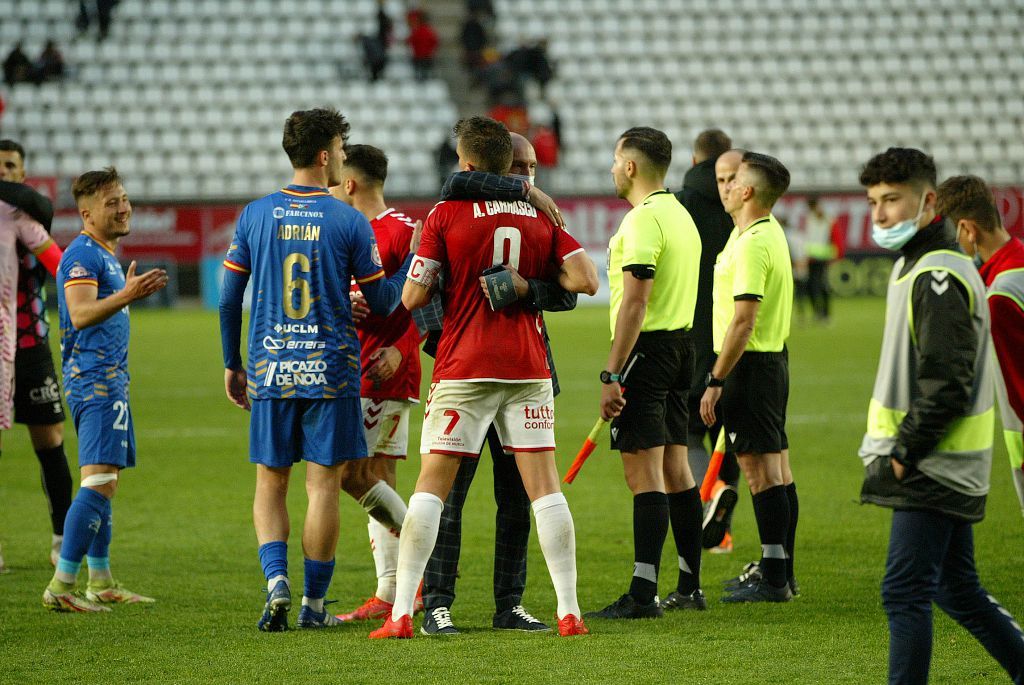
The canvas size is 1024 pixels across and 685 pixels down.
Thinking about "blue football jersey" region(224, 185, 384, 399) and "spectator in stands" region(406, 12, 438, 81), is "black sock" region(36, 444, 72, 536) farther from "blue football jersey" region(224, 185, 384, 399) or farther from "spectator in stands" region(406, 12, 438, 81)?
"spectator in stands" region(406, 12, 438, 81)

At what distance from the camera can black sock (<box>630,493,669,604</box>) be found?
5383 mm

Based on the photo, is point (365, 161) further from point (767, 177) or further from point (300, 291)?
point (767, 177)

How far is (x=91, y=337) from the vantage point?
555cm


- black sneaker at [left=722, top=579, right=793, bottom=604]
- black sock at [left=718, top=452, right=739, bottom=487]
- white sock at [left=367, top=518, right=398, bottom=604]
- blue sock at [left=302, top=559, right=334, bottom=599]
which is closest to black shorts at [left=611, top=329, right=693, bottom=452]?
black sneaker at [left=722, top=579, right=793, bottom=604]

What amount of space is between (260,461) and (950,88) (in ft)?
97.2

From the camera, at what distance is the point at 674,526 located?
5.71 m

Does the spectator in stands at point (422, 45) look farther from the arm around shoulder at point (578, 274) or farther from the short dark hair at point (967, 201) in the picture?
the short dark hair at point (967, 201)

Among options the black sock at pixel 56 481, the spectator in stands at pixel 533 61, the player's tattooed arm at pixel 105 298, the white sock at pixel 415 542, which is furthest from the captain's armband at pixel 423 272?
the spectator in stands at pixel 533 61

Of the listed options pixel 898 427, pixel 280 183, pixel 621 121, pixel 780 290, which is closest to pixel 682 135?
pixel 621 121

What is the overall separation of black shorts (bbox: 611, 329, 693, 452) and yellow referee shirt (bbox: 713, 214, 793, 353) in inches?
18.2

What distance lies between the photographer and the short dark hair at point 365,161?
18.4 ft

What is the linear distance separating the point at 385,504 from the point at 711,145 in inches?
111

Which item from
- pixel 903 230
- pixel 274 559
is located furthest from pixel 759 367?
pixel 274 559

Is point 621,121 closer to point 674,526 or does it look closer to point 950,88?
point 950,88
